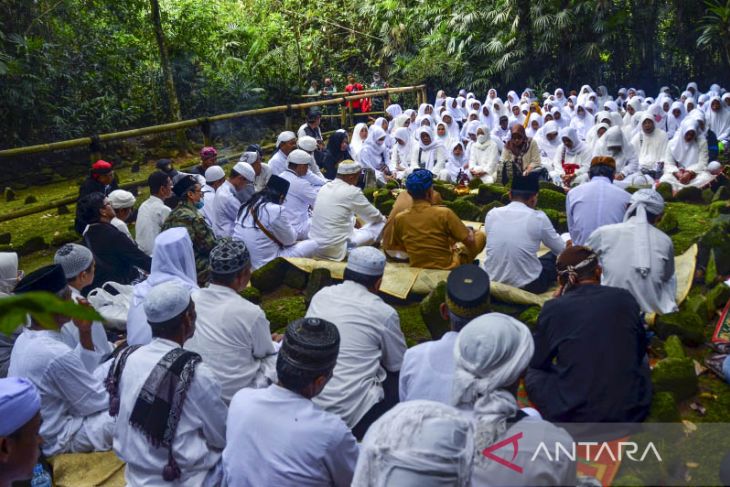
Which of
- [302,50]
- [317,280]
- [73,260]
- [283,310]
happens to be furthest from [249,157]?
[302,50]

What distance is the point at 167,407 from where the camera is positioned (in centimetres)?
269

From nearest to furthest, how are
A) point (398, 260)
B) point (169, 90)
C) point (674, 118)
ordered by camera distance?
point (398, 260), point (674, 118), point (169, 90)

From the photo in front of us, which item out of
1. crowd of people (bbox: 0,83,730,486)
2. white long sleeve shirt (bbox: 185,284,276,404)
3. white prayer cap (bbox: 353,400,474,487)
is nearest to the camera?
white prayer cap (bbox: 353,400,474,487)

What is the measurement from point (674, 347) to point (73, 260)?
385 centimetres

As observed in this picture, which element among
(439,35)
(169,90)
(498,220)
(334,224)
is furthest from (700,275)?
(439,35)

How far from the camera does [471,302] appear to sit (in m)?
2.89

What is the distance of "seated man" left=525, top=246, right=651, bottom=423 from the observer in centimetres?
304

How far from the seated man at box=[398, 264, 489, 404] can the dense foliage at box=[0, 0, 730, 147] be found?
11.1m

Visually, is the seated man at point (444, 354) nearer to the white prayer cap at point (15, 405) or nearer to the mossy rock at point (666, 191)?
the white prayer cap at point (15, 405)

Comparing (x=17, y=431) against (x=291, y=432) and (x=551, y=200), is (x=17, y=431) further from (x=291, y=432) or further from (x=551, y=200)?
(x=551, y=200)

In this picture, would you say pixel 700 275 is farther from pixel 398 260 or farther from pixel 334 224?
pixel 334 224

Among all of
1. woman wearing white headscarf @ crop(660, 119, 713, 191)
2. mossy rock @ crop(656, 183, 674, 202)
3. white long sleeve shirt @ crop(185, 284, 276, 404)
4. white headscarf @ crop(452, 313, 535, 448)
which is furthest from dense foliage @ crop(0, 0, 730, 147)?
white headscarf @ crop(452, 313, 535, 448)

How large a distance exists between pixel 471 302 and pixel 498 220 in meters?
2.52

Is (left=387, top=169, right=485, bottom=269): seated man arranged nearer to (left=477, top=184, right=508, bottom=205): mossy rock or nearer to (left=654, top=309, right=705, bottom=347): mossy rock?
(left=654, top=309, right=705, bottom=347): mossy rock
